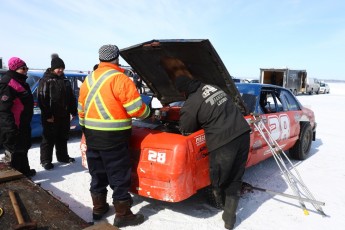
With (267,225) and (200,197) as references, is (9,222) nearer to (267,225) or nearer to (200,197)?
(200,197)

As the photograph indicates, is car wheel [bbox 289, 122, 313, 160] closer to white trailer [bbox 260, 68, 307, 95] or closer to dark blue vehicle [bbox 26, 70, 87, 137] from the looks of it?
dark blue vehicle [bbox 26, 70, 87, 137]

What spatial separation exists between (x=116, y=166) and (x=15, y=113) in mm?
1874

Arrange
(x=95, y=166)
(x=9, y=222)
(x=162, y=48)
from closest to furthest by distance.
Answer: (x=9, y=222) < (x=95, y=166) < (x=162, y=48)

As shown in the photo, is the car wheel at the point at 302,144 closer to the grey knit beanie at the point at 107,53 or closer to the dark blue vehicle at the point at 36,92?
the grey knit beanie at the point at 107,53

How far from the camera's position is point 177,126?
4129mm

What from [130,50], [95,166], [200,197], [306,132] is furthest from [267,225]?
[306,132]

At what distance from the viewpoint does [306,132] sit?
19.3ft

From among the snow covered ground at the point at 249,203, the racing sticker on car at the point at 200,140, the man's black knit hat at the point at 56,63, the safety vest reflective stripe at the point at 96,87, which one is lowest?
the snow covered ground at the point at 249,203

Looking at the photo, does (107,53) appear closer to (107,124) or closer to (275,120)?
(107,124)

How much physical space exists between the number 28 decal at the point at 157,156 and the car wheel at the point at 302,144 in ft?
12.1

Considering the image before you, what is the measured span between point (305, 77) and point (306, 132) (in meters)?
26.2

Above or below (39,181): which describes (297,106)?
above

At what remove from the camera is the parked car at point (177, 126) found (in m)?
3.03

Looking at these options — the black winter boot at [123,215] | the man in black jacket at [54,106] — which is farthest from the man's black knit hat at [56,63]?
the black winter boot at [123,215]
